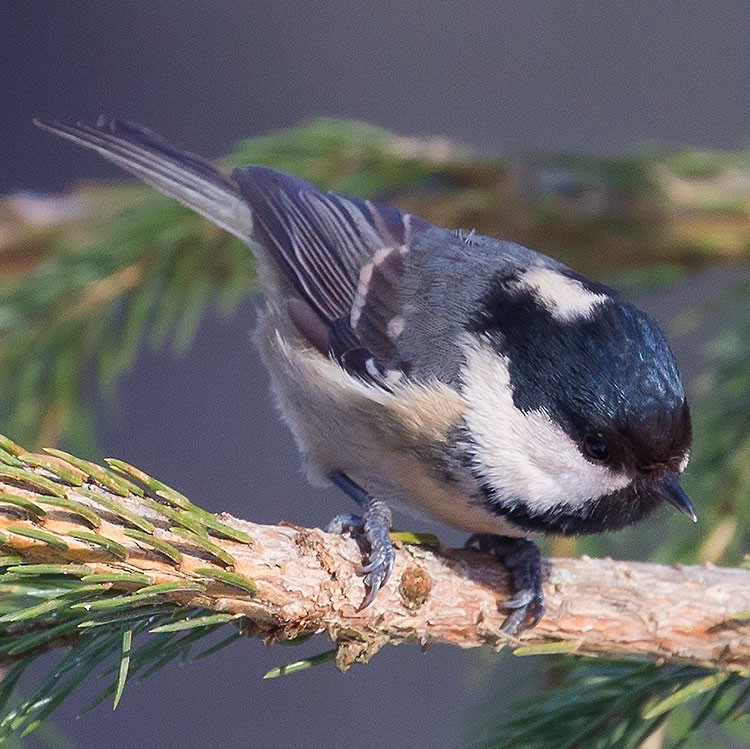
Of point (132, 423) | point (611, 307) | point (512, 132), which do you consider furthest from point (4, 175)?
point (611, 307)

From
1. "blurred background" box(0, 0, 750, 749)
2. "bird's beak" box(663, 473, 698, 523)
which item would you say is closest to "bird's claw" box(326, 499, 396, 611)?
"bird's beak" box(663, 473, 698, 523)

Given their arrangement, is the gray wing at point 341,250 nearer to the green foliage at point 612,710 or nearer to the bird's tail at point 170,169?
the bird's tail at point 170,169

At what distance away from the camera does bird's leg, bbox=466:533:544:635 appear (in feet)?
2.57

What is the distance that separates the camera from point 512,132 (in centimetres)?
279

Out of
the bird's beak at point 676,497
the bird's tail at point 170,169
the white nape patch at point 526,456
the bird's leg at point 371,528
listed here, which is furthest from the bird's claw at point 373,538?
the bird's tail at point 170,169

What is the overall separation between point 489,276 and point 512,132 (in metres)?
1.84

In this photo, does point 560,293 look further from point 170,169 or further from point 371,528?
point 170,169

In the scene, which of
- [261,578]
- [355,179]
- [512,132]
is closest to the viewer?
[261,578]

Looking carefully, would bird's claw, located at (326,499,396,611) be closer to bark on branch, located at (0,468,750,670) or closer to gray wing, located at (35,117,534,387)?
A: bark on branch, located at (0,468,750,670)

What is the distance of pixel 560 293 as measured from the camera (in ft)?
3.15

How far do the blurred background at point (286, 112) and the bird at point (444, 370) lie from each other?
2.38 ft

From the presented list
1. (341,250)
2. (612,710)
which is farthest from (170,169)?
(612,710)

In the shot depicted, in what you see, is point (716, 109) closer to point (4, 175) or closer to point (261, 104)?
point (261, 104)

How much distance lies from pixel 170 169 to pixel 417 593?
0.65m
